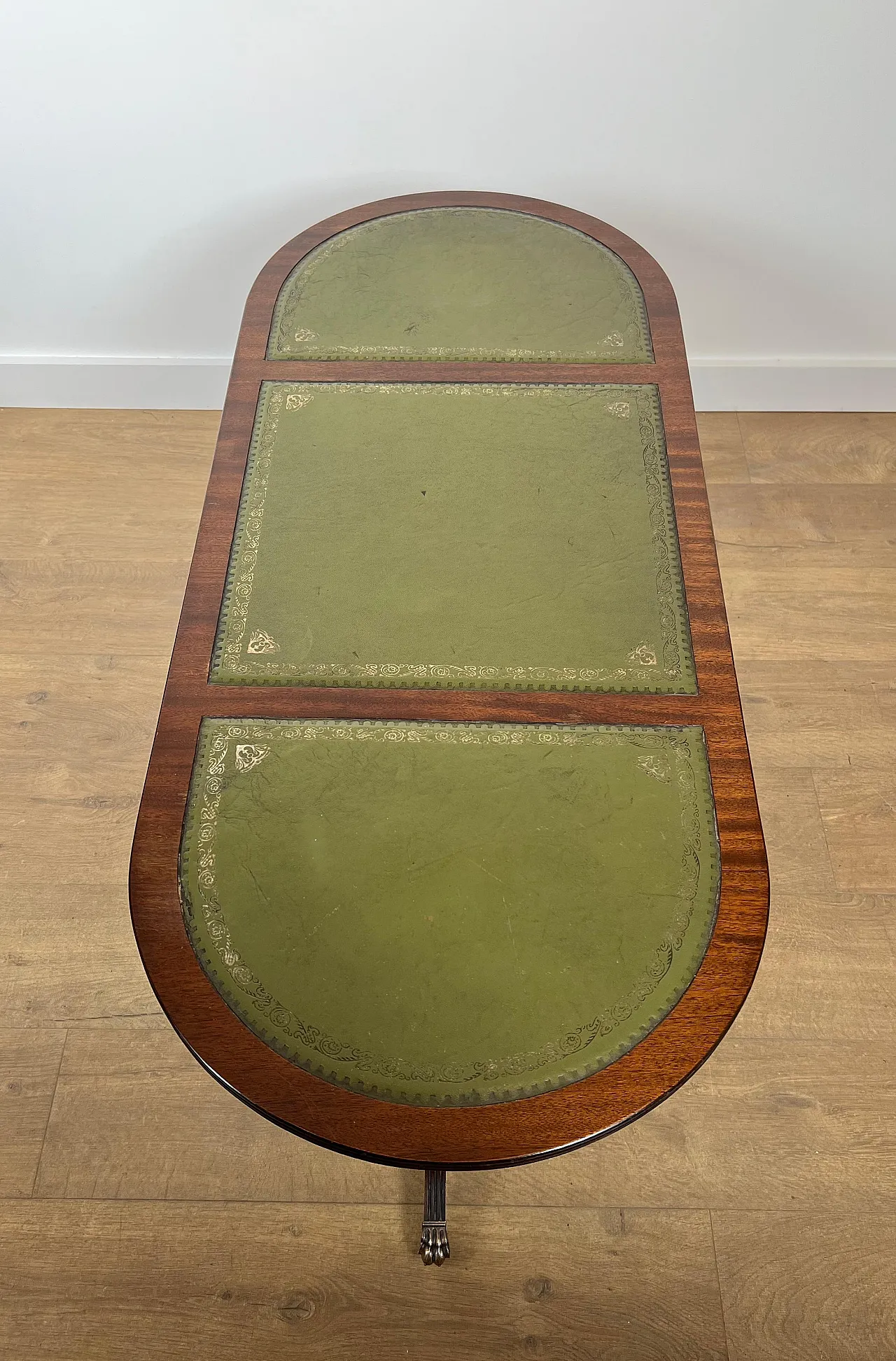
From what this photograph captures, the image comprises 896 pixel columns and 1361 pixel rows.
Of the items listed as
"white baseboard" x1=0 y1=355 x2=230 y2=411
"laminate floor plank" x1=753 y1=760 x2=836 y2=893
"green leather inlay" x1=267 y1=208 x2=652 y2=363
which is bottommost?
"laminate floor plank" x1=753 y1=760 x2=836 y2=893

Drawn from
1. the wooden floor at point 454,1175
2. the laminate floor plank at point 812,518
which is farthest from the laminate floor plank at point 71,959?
the laminate floor plank at point 812,518

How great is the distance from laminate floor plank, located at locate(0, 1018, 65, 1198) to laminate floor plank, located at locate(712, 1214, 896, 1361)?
106 centimetres

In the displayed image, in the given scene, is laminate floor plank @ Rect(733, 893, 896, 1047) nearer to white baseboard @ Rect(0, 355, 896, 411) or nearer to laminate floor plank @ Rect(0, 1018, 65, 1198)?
laminate floor plank @ Rect(0, 1018, 65, 1198)

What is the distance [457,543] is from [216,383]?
4.75 feet

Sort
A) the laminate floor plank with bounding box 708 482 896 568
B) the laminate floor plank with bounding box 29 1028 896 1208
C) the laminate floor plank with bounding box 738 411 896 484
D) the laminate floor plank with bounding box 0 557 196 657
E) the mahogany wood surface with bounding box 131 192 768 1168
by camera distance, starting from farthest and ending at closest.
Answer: the laminate floor plank with bounding box 738 411 896 484, the laminate floor plank with bounding box 708 482 896 568, the laminate floor plank with bounding box 0 557 196 657, the laminate floor plank with bounding box 29 1028 896 1208, the mahogany wood surface with bounding box 131 192 768 1168

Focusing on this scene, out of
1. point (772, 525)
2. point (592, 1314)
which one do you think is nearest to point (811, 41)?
point (772, 525)

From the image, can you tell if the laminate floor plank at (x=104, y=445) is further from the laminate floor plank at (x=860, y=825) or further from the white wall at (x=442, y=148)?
the laminate floor plank at (x=860, y=825)

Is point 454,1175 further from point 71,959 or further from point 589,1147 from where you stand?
point 71,959

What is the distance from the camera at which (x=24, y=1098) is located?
1756mm

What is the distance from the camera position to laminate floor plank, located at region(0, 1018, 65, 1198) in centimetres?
169

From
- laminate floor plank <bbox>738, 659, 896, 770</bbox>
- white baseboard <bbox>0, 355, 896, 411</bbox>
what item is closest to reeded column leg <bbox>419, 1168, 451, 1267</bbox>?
laminate floor plank <bbox>738, 659, 896, 770</bbox>

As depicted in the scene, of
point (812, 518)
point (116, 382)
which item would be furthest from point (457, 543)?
point (116, 382)

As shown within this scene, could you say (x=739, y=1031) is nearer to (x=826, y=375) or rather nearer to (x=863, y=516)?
(x=863, y=516)

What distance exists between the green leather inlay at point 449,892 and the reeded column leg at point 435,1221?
1.78 ft
